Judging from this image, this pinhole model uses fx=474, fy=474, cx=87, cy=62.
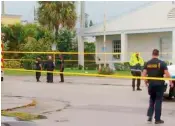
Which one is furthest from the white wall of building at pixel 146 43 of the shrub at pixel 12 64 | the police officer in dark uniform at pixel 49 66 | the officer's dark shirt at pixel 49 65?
the officer's dark shirt at pixel 49 65

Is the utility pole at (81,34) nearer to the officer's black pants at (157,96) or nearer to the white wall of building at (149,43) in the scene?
the white wall of building at (149,43)

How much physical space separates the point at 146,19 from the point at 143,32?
971 mm

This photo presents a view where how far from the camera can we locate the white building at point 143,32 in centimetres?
3247

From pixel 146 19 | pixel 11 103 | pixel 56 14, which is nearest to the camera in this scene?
pixel 11 103

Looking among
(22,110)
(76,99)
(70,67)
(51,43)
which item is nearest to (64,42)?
(51,43)

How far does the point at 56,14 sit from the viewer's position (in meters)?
40.3

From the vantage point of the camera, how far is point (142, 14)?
3409cm

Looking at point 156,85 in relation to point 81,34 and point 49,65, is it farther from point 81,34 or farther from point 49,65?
point 81,34

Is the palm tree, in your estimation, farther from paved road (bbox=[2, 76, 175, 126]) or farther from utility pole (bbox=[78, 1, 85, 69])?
paved road (bbox=[2, 76, 175, 126])

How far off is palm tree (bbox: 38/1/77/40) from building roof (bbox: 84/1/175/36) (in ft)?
15.9

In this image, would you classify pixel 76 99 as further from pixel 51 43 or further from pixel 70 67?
pixel 51 43

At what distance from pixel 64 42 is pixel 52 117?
3008cm

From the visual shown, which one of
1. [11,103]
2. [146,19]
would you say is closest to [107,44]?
[146,19]

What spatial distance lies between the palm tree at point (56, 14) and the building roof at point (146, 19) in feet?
15.9
